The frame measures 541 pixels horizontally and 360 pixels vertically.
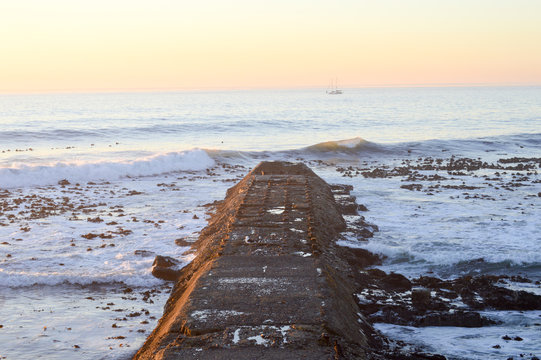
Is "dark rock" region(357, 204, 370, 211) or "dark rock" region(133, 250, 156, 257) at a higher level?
"dark rock" region(357, 204, 370, 211)

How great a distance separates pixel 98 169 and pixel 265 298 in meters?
25.0

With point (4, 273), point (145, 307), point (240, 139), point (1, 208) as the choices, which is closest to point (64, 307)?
point (145, 307)

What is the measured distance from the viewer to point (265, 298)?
9.92 meters

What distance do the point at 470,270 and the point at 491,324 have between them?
12.7ft

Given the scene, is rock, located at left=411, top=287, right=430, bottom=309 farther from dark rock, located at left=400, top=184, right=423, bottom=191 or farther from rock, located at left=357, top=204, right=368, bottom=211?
dark rock, located at left=400, top=184, right=423, bottom=191

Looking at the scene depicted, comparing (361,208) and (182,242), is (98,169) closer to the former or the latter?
(361,208)

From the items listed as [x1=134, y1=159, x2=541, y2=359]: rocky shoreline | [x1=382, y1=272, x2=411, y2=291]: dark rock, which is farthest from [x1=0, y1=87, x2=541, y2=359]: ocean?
[x1=382, y1=272, x2=411, y2=291]: dark rock

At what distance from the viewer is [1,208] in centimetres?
2273

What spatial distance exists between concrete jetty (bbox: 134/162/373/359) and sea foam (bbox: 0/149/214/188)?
656 inches

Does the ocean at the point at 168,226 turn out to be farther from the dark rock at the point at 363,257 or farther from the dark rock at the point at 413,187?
the dark rock at the point at 363,257

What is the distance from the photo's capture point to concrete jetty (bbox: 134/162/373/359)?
8242mm

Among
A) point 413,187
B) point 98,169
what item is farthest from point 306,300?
point 98,169

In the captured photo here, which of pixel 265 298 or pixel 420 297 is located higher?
pixel 265 298

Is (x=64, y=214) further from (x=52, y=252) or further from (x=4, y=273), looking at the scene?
(x=4, y=273)
